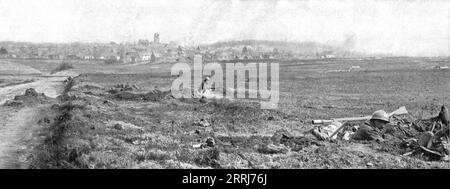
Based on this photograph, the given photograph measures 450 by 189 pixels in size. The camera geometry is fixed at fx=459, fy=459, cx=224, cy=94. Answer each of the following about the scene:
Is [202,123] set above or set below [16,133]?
above

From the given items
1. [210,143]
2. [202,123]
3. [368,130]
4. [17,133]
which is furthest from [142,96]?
[368,130]

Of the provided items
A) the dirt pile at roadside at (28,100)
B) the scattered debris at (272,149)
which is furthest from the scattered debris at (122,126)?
the dirt pile at roadside at (28,100)

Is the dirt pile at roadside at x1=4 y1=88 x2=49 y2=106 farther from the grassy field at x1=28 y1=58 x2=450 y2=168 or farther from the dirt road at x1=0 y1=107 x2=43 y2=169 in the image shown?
the grassy field at x1=28 y1=58 x2=450 y2=168

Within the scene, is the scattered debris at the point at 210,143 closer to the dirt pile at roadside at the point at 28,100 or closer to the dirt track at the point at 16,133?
the dirt track at the point at 16,133

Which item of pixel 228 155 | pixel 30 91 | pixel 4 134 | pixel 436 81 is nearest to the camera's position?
pixel 228 155

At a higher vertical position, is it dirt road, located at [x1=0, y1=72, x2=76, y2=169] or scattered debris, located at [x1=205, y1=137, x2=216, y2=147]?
scattered debris, located at [x1=205, y1=137, x2=216, y2=147]

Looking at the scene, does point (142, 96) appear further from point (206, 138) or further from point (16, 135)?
point (206, 138)

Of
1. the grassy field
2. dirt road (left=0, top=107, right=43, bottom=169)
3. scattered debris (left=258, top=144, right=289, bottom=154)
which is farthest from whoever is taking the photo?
scattered debris (left=258, top=144, right=289, bottom=154)

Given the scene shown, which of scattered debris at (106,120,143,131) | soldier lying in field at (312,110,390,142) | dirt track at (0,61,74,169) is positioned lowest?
dirt track at (0,61,74,169)

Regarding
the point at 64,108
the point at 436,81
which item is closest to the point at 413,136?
the point at 64,108

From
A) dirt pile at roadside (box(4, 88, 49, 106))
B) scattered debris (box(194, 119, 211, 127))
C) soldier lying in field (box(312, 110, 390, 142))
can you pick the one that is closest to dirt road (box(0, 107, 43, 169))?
dirt pile at roadside (box(4, 88, 49, 106))
